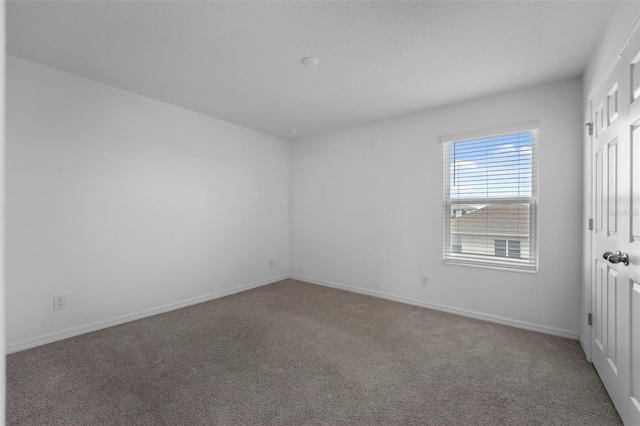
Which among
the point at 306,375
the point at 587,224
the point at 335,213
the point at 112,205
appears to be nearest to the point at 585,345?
the point at 587,224

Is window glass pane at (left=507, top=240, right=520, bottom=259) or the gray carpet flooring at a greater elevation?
window glass pane at (left=507, top=240, right=520, bottom=259)

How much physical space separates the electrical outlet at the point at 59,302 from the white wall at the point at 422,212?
10.1ft

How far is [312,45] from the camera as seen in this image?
2338 mm

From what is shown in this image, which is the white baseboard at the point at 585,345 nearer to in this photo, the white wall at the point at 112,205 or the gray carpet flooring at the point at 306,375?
the gray carpet flooring at the point at 306,375

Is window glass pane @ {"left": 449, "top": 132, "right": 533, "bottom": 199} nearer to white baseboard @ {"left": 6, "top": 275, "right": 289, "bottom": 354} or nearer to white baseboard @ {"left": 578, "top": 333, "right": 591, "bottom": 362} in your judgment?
white baseboard @ {"left": 578, "top": 333, "right": 591, "bottom": 362}

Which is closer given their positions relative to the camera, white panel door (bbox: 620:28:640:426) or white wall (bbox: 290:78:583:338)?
white panel door (bbox: 620:28:640:426)

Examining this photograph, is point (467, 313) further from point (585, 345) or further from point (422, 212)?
point (422, 212)

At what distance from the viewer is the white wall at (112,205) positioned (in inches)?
102

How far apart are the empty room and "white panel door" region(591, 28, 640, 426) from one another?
0.02 m

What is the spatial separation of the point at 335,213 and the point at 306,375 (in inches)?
108

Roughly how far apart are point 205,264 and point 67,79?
7.88 feet

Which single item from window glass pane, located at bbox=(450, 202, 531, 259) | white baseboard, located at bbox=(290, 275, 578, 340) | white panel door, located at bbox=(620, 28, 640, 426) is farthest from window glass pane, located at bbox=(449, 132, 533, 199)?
white panel door, located at bbox=(620, 28, 640, 426)

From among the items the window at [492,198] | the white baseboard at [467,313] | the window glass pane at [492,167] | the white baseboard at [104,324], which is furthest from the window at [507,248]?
the white baseboard at [104,324]

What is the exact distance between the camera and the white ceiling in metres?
1.95
